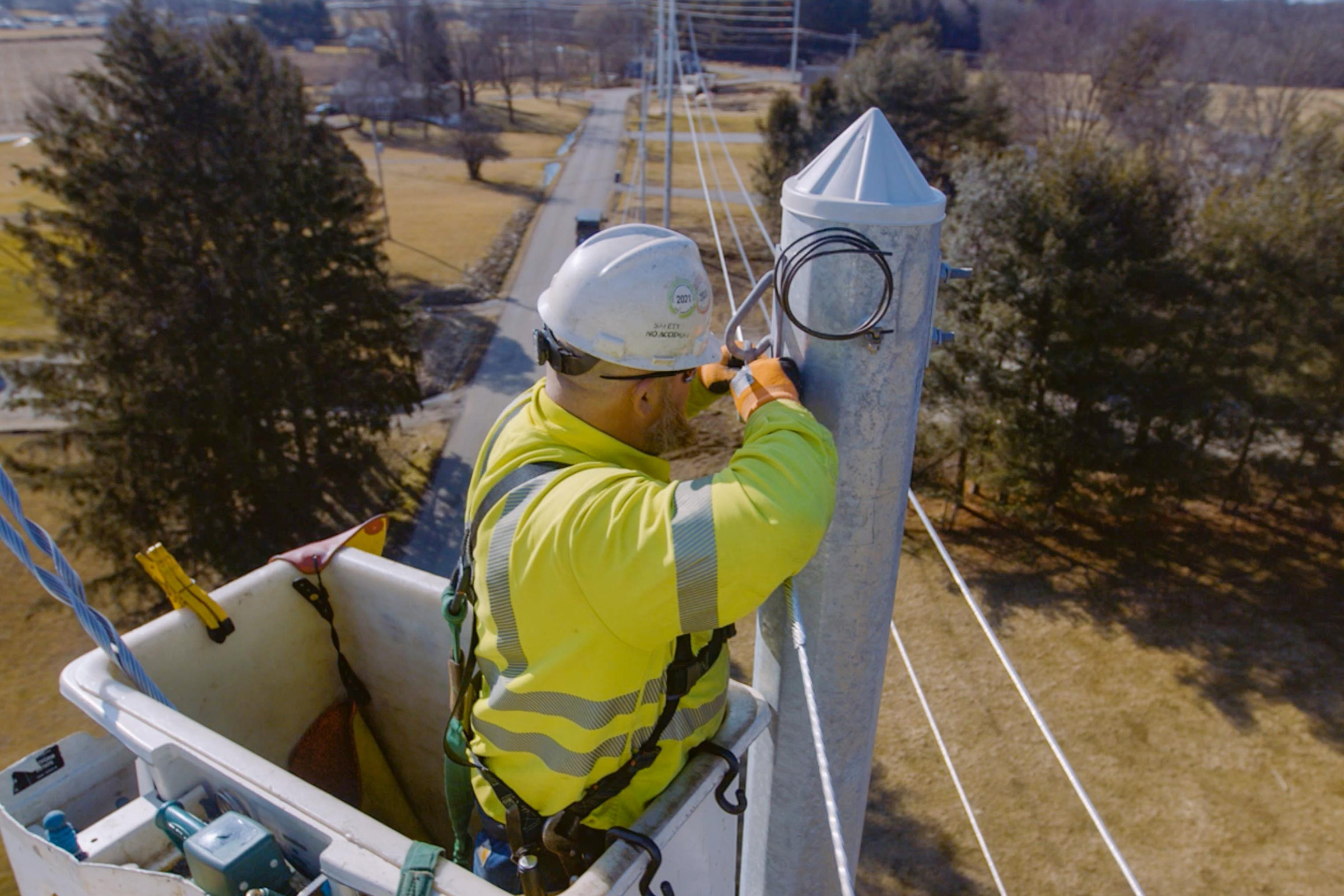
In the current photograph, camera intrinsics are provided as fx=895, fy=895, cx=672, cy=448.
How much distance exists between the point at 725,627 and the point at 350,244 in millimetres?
14318

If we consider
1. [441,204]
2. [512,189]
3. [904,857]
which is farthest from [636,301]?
[512,189]

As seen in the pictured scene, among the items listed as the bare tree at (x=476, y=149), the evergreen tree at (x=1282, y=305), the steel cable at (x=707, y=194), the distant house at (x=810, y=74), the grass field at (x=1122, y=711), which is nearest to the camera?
the steel cable at (x=707, y=194)

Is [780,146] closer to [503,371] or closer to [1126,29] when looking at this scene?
[503,371]

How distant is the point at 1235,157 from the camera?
2712 centimetres

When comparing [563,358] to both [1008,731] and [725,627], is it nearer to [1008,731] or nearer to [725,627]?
[725,627]

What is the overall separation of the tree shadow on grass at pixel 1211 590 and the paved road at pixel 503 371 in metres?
9.27

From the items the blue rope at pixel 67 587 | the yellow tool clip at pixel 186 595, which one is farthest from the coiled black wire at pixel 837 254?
the yellow tool clip at pixel 186 595

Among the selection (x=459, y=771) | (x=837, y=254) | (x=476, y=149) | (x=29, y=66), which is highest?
(x=29, y=66)

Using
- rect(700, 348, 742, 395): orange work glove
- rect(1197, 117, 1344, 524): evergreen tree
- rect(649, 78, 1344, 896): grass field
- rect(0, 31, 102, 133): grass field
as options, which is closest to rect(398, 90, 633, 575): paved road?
rect(649, 78, 1344, 896): grass field

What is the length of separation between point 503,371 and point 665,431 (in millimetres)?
20159

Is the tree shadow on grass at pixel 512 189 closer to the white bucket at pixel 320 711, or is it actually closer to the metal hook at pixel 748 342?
the white bucket at pixel 320 711

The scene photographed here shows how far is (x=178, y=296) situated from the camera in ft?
40.4

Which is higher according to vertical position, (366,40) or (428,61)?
(366,40)

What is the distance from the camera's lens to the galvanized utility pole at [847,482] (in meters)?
1.68
